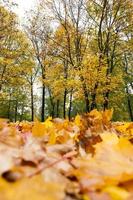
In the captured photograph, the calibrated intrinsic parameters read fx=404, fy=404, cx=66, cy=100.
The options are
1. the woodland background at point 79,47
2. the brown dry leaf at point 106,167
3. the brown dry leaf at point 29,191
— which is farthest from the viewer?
the woodland background at point 79,47

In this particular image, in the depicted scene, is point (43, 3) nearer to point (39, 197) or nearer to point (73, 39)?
point (73, 39)

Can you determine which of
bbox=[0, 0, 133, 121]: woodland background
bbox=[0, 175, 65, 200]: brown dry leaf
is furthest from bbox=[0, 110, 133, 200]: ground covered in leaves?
bbox=[0, 0, 133, 121]: woodland background

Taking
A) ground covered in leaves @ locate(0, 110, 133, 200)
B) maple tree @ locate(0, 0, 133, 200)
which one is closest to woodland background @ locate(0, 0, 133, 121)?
maple tree @ locate(0, 0, 133, 200)

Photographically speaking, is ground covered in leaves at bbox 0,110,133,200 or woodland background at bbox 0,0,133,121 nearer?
ground covered in leaves at bbox 0,110,133,200

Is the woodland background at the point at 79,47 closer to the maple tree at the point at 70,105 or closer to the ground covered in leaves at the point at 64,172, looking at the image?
the maple tree at the point at 70,105

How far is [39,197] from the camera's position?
1.50 feet

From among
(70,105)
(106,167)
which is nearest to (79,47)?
(70,105)

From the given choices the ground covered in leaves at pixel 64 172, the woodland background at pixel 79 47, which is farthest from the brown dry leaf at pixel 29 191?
the woodland background at pixel 79 47

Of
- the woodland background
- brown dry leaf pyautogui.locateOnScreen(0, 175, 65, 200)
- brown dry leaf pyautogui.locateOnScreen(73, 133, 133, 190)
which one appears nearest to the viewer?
brown dry leaf pyautogui.locateOnScreen(0, 175, 65, 200)

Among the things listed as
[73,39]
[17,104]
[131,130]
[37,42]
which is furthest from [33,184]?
[17,104]

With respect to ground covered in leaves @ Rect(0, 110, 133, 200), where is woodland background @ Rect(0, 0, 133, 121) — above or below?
above

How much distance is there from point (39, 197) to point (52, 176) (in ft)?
0.64

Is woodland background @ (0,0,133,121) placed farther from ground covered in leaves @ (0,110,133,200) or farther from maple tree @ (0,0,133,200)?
ground covered in leaves @ (0,110,133,200)

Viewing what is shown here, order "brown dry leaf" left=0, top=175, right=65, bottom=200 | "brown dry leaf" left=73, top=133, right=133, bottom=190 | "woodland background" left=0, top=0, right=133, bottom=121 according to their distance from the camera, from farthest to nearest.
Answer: "woodland background" left=0, top=0, right=133, bottom=121, "brown dry leaf" left=73, top=133, right=133, bottom=190, "brown dry leaf" left=0, top=175, right=65, bottom=200
